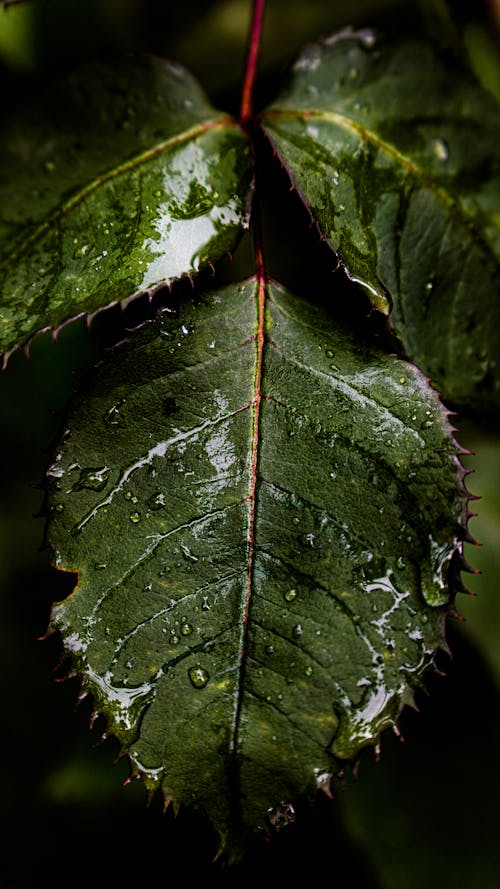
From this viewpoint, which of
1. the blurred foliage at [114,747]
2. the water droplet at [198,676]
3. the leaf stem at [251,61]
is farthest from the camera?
the blurred foliage at [114,747]

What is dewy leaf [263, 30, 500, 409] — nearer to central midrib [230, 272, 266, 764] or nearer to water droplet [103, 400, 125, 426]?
central midrib [230, 272, 266, 764]

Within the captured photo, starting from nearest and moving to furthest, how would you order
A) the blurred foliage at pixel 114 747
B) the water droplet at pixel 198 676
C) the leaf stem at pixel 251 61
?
the water droplet at pixel 198 676 < the leaf stem at pixel 251 61 < the blurred foliage at pixel 114 747

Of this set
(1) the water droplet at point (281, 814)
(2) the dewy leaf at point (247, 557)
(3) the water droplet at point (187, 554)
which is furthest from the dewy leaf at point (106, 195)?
(1) the water droplet at point (281, 814)

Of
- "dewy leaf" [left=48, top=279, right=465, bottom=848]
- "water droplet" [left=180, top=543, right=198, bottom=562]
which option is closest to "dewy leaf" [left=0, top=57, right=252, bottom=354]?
"dewy leaf" [left=48, top=279, right=465, bottom=848]

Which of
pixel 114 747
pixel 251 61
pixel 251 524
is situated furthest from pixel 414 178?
pixel 114 747

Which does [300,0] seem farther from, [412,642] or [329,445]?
[412,642]

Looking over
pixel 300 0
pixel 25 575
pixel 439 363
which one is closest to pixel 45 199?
pixel 439 363

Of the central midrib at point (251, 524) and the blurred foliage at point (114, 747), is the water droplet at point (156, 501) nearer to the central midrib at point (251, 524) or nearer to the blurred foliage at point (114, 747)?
the central midrib at point (251, 524)

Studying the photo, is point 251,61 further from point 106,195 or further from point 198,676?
point 198,676
